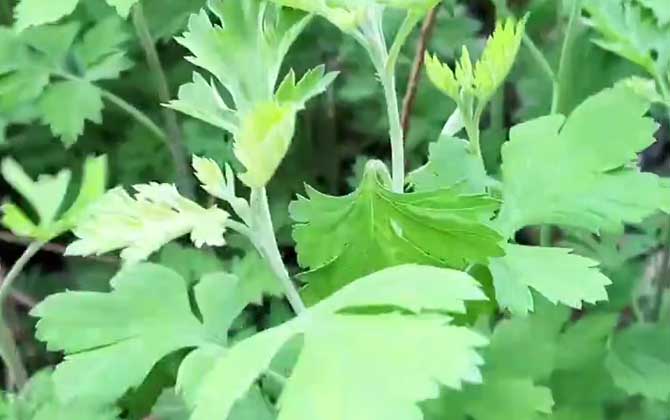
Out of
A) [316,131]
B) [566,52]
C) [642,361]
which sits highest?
[566,52]

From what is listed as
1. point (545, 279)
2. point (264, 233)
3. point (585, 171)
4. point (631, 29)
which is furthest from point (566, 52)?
point (264, 233)

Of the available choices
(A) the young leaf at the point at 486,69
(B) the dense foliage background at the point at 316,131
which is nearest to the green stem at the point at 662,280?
(B) the dense foliage background at the point at 316,131

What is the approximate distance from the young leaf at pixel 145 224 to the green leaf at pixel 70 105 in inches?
16.1

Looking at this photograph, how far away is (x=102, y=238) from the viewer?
0.54 meters

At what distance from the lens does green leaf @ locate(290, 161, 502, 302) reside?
0.58 m

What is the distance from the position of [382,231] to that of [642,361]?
32 centimetres

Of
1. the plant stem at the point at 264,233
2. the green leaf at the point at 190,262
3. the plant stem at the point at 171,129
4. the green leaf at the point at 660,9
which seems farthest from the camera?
the plant stem at the point at 171,129

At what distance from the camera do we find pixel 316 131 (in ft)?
3.71

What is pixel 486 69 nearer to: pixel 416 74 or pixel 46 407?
pixel 416 74

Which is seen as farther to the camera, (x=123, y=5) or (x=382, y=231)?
(x=123, y=5)

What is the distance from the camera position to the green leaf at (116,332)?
0.63m

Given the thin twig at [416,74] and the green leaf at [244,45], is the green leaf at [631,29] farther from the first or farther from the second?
the green leaf at [244,45]

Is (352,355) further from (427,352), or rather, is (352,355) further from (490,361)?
(490,361)

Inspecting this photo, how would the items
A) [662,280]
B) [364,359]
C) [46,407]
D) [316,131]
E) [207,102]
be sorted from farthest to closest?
[316,131], [662,280], [46,407], [207,102], [364,359]
